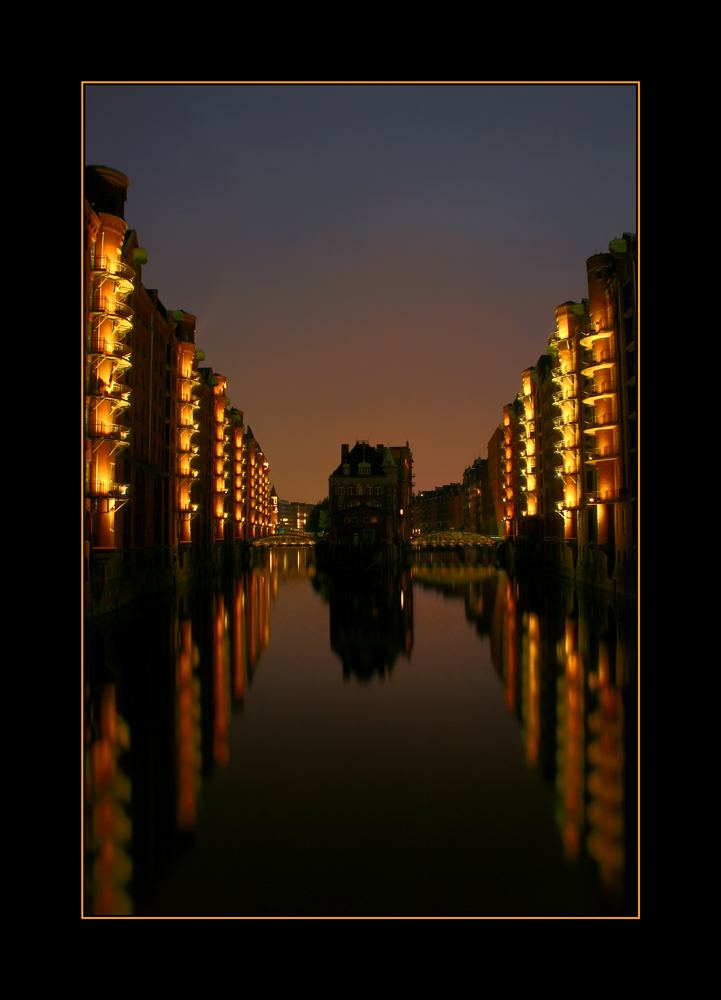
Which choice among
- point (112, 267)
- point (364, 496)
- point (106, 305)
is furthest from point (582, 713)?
point (364, 496)

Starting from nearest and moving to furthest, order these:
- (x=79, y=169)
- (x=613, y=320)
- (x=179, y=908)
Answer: (x=79, y=169) → (x=179, y=908) → (x=613, y=320)

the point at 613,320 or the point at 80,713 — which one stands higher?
the point at 613,320

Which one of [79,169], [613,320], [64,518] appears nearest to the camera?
[64,518]

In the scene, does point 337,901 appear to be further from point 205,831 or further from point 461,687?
point 461,687

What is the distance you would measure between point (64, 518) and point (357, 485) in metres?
106

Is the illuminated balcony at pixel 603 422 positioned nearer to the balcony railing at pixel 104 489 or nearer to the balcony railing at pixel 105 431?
the balcony railing at pixel 105 431

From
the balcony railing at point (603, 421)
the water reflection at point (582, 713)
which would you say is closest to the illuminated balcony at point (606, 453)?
the balcony railing at point (603, 421)

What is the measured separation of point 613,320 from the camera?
124 ft

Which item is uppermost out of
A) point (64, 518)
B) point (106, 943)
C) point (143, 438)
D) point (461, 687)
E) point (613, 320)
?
point (613, 320)

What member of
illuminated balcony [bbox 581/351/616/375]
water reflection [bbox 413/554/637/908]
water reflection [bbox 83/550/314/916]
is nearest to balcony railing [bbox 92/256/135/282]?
water reflection [bbox 83/550/314/916]

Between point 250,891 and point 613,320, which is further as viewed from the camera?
point 613,320

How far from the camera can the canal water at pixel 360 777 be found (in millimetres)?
7453

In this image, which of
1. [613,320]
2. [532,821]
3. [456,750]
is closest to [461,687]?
[456,750]

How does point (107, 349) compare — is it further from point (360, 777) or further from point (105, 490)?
point (360, 777)
